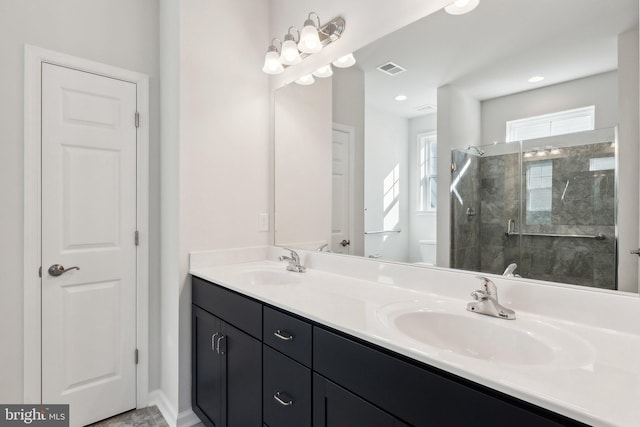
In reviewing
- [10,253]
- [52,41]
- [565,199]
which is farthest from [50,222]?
[565,199]

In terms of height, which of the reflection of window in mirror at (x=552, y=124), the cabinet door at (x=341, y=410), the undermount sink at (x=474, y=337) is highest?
the reflection of window in mirror at (x=552, y=124)

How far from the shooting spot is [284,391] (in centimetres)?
122

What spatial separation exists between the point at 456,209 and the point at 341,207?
2.14 ft

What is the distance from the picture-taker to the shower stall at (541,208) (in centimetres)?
102

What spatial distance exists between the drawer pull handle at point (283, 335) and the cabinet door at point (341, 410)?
16cm

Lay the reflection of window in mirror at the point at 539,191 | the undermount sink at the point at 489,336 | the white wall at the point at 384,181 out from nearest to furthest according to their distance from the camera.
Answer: the undermount sink at the point at 489,336, the reflection of window in mirror at the point at 539,191, the white wall at the point at 384,181

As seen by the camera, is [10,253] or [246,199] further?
[246,199]

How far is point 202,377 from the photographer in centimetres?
180

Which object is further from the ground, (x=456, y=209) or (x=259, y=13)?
(x=259, y=13)

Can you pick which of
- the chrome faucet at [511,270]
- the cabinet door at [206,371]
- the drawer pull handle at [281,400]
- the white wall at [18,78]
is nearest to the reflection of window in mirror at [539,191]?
the chrome faucet at [511,270]

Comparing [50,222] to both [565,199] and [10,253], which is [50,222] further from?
[565,199]

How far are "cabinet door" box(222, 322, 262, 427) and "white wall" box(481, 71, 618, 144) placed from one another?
1.23 meters

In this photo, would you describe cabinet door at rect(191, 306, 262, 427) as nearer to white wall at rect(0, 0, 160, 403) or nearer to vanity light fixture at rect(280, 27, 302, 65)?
white wall at rect(0, 0, 160, 403)

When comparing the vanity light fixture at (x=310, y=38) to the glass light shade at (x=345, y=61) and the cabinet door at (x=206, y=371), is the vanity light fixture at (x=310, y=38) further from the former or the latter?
the cabinet door at (x=206, y=371)
